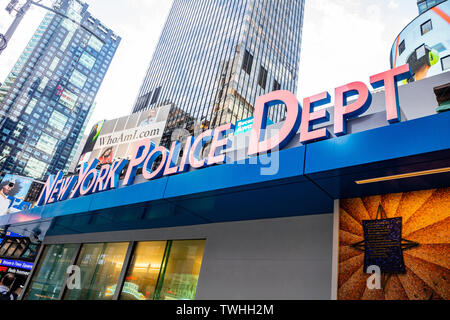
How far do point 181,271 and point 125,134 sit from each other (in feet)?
67.4

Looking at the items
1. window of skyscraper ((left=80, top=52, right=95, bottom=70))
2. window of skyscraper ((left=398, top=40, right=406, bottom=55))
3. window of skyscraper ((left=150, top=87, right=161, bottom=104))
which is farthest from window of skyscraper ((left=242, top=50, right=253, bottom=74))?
window of skyscraper ((left=80, top=52, right=95, bottom=70))

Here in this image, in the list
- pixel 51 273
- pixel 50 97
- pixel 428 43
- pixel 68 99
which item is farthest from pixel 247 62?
pixel 68 99

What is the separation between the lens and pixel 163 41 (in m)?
90.9

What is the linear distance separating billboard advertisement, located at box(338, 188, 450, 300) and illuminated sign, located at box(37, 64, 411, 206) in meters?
1.48

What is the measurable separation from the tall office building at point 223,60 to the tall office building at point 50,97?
178 feet

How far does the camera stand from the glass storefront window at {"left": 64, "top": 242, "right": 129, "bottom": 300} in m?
10.6

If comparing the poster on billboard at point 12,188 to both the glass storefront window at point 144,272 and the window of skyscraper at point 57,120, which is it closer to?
the glass storefront window at point 144,272

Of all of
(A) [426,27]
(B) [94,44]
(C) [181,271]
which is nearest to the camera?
(C) [181,271]

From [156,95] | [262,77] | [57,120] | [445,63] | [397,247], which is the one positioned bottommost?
[397,247]

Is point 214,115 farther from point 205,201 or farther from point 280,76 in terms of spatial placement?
point 205,201

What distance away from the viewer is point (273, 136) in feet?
19.4

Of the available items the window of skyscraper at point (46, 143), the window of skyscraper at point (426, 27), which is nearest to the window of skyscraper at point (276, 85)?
the window of skyscraper at point (426, 27)

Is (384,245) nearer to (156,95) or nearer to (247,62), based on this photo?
(247,62)

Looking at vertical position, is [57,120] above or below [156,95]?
above
